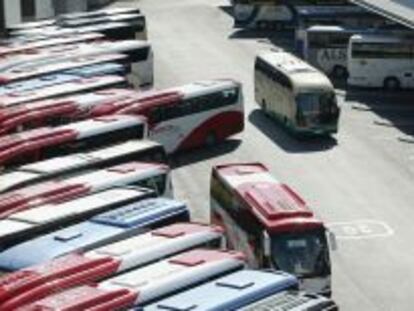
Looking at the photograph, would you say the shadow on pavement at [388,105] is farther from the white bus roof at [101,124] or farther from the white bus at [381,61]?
the white bus roof at [101,124]

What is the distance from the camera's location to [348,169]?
4341 centimetres

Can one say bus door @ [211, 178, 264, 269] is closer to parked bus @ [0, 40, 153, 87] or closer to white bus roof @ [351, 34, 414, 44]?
parked bus @ [0, 40, 153, 87]

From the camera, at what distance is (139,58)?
55.7m

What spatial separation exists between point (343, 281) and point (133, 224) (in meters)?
7.16

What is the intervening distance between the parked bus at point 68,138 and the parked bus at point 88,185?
10.6ft

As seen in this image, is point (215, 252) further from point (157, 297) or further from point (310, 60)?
point (310, 60)

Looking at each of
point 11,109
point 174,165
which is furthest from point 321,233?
point 11,109

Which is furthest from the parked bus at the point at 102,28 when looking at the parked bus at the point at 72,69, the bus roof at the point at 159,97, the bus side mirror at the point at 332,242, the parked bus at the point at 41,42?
the bus side mirror at the point at 332,242

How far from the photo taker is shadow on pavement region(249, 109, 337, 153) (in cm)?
4638

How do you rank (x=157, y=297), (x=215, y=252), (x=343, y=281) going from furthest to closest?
(x=343, y=281) → (x=215, y=252) → (x=157, y=297)

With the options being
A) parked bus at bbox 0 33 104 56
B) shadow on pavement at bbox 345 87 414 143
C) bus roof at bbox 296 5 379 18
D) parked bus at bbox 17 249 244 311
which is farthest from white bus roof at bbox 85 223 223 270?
bus roof at bbox 296 5 379 18

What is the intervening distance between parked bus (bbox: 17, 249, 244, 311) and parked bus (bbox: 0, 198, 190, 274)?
2697 mm

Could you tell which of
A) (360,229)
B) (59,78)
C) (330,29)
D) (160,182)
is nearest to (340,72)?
(330,29)

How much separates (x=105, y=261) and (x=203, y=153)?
20028 mm
